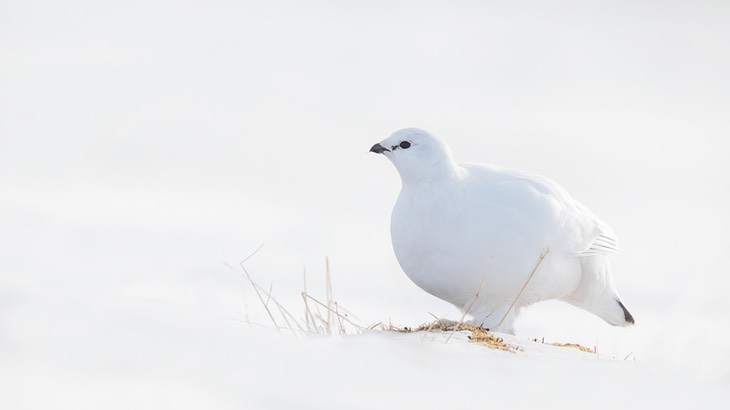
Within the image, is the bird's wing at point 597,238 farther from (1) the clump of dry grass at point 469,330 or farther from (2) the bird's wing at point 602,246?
(1) the clump of dry grass at point 469,330

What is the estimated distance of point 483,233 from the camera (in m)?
5.07

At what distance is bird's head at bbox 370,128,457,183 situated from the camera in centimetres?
533

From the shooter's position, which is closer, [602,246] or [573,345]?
[573,345]

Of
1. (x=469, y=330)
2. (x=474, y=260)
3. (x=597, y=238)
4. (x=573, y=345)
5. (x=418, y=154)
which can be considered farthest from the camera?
(x=597, y=238)

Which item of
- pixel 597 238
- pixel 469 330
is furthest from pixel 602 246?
pixel 469 330

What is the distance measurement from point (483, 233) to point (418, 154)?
0.59 metres

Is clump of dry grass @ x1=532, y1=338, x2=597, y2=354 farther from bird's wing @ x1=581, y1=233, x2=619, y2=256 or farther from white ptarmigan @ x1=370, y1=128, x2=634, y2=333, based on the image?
bird's wing @ x1=581, y1=233, x2=619, y2=256

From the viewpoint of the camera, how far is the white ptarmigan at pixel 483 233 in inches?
200

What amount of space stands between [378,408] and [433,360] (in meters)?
0.45

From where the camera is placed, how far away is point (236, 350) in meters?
2.46

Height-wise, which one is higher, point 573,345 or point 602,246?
point 602,246

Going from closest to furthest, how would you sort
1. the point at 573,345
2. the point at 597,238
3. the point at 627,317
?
the point at 573,345
the point at 597,238
the point at 627,317

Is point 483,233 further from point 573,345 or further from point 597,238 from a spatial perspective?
point 597,238

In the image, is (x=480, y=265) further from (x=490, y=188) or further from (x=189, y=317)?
(x=189, y=317)
